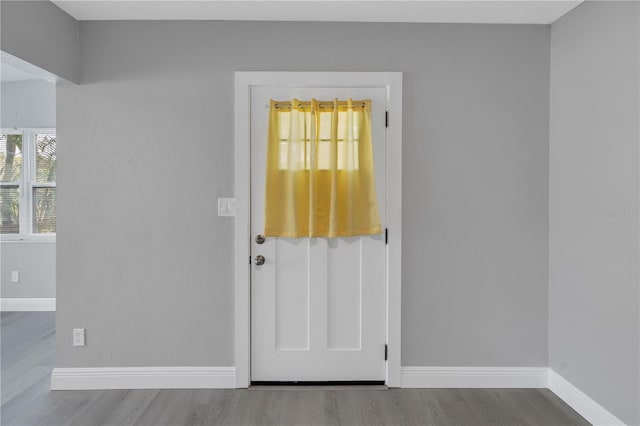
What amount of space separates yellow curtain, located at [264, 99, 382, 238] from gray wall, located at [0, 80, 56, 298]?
3327 millimetres

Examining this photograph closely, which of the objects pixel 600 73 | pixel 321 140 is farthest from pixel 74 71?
pixel 600 73

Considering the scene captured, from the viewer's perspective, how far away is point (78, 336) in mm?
2740

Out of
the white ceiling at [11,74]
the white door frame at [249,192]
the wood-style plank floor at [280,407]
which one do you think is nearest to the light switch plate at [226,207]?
the white door frame at [249,192]

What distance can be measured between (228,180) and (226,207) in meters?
0.18

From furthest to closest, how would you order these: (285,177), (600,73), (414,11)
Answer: (285,177), (414,11), (600,73)

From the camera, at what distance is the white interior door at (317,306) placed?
2773 mm

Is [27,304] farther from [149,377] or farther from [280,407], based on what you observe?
[280,407]

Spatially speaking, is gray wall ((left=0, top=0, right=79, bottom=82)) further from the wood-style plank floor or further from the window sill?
the window sill

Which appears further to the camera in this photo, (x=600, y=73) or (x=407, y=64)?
(x=407, y=64)

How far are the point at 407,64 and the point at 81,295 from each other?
2.66m

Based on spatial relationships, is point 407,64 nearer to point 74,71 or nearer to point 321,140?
point 321,140

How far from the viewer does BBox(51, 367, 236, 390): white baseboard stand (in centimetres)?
273

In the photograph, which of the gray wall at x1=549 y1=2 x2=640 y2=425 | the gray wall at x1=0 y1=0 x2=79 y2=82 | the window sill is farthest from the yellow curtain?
the window sill

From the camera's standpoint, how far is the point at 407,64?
274 cm
